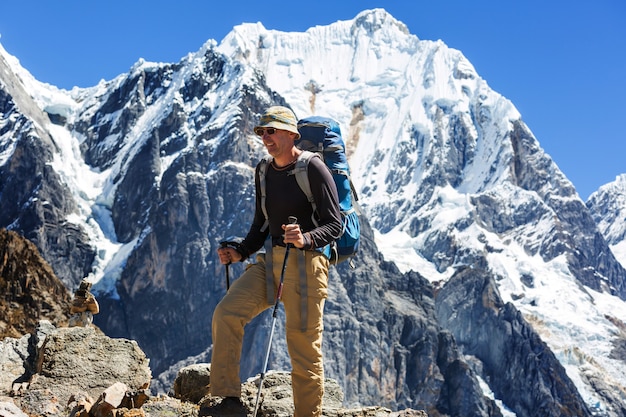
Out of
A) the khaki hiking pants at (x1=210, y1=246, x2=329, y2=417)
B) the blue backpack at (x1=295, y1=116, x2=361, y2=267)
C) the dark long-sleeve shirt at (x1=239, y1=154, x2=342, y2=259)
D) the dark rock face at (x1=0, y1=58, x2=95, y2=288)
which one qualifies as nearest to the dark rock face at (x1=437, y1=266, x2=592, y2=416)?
the dark rock face at (x1=0, y1=58, x2=95, y2=288)

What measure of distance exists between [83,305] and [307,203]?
9897mm

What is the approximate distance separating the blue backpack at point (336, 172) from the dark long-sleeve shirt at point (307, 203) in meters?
0.09

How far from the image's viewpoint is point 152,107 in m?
180

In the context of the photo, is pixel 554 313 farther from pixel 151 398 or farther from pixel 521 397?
pixel 151 398

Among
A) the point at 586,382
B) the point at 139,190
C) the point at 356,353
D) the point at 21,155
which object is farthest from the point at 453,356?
the point at 21,155

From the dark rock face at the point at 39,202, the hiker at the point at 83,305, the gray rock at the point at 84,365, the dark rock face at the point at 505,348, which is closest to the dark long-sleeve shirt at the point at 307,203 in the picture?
the gray rock at the point at 84,365

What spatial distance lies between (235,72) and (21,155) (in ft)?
136

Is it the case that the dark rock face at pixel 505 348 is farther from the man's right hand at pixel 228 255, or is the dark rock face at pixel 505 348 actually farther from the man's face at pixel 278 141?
the man's face at pixel 278 141

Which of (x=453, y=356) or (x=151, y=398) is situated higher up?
(x=453, y=356)

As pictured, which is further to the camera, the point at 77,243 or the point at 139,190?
the point at 139,190

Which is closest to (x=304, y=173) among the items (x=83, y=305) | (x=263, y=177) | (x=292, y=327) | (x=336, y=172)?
(x=263, y=177)

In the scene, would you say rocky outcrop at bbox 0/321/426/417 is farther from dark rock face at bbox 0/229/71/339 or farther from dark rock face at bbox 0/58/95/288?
dark rock face at bbox 0/58/95/288

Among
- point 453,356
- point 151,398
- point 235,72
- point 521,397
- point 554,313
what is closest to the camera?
point 151,398

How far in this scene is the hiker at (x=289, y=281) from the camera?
27.1 ft
